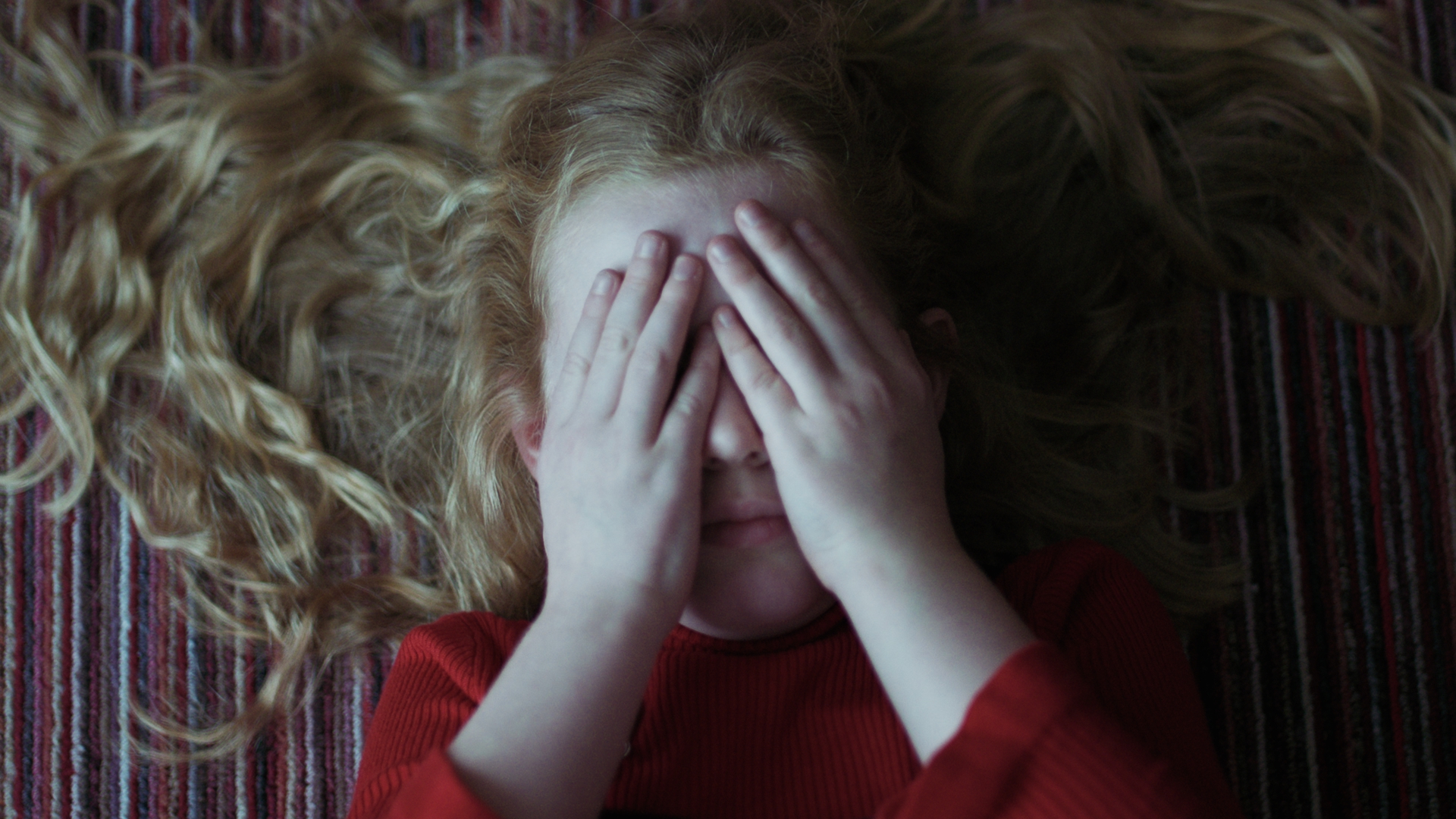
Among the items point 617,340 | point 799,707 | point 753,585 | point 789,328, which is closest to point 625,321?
point 617,340

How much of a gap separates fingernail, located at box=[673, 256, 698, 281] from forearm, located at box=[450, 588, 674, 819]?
25 centimetres

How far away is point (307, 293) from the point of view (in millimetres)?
1143

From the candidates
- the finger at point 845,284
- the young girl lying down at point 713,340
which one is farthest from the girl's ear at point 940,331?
the finger at point 845,284

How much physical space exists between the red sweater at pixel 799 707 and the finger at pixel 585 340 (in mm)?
238

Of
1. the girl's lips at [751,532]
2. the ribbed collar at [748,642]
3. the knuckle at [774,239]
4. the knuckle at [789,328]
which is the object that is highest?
the knuckle at [774,239]

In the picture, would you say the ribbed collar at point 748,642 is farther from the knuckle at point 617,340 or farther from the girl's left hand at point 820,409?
the knuckle at point 617,340

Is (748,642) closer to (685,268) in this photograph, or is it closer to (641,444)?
(641,444)

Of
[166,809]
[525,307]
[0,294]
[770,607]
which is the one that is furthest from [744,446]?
[0,294]

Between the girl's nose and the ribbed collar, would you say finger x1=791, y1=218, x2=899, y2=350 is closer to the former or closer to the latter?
Result: the girl's nose

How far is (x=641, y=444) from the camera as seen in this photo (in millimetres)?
807

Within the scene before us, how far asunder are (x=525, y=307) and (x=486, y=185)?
0.56 ft

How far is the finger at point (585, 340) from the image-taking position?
83cm

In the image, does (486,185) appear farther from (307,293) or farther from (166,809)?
(166,809)

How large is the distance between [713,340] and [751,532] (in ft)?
0.52
